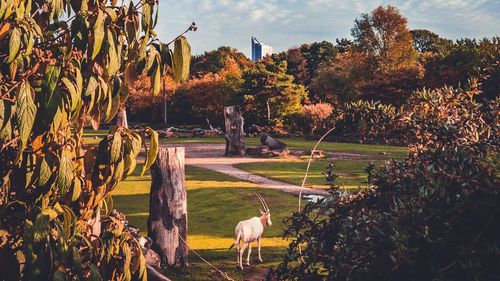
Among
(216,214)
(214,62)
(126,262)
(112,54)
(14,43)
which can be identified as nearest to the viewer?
(14,43)

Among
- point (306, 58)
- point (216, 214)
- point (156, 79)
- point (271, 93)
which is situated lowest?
point (216, 214)

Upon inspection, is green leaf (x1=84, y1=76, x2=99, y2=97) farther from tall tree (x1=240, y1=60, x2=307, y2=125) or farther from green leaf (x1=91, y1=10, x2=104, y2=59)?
tall tree (x1=240, y1=60, x2=307, y2=125)

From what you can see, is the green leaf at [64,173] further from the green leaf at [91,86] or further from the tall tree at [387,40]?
the tall tree at [387,40]

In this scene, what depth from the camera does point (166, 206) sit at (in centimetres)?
825

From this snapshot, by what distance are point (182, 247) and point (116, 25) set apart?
5.50 metres

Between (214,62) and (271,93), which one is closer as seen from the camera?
(271,93)

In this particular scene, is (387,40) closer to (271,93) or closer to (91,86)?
(271,93)

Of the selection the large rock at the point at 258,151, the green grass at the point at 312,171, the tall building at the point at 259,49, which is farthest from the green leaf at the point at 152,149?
the tall building at the point at 259,49

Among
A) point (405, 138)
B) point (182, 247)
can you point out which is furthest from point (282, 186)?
point (405, 138)

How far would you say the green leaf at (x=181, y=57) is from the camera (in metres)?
3.47

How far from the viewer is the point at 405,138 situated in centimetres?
531

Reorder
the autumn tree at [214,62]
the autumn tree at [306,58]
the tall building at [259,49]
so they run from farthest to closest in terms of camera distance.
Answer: the tall building at [259,49], the autumn tree at [214,62], the autumn tree at [306,58]

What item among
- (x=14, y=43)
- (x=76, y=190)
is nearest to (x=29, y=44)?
(x=14, y=43)

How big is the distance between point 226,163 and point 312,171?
4.72 metres
